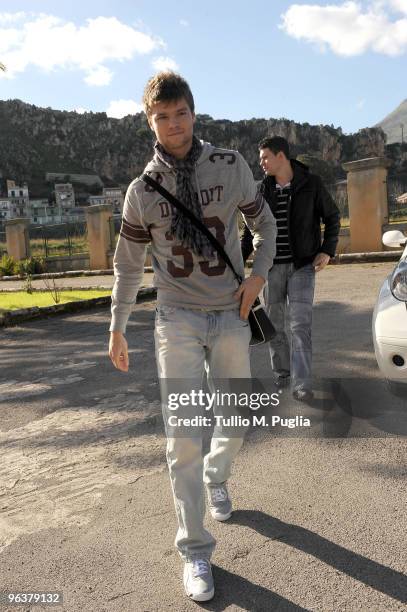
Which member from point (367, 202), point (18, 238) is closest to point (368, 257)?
point (367, 202)

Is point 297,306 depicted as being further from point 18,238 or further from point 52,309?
point 18,238

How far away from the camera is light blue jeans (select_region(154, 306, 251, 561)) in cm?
228

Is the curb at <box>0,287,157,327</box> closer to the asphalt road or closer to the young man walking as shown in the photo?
the asphalt road

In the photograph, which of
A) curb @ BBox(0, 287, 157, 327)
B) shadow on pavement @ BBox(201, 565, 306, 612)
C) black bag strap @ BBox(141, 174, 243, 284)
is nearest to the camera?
shadow on pavement @ BBox(201, 565, 306, 612)

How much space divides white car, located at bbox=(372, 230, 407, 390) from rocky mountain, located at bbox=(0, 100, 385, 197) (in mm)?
113655

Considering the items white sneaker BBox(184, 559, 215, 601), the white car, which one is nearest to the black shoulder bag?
white sneaker BBox(184, 559, 215, 601)

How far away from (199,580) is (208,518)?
570 millimetres

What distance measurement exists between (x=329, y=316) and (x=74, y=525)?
5.32 meters

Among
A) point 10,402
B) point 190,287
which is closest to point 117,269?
point 190,287

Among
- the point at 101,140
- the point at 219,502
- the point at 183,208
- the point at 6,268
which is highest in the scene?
the point at 101,140

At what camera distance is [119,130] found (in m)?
131

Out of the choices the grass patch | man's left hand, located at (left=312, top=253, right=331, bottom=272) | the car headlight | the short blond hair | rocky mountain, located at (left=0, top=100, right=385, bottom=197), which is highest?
rocky mountain, located at (left=0, top=100, right=385, bottom=197)

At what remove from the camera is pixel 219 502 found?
8.92 feet

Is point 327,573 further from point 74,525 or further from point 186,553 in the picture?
point 74,525
